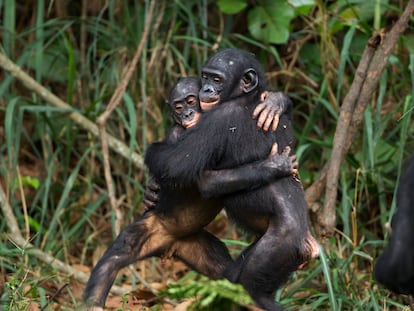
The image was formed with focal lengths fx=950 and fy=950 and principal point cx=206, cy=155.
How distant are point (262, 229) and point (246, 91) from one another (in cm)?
85

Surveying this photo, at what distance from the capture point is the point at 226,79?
5738mm

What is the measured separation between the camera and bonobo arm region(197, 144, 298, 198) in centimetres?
552

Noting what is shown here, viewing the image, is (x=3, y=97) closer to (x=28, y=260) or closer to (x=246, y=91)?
(x=28, y=260)

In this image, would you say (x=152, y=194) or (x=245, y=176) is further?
(x=152, y=194)

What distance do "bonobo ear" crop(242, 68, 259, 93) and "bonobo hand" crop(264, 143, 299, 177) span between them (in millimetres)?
409

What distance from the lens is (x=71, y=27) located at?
29.1ft

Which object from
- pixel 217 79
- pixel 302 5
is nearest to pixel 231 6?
pixel 302 5

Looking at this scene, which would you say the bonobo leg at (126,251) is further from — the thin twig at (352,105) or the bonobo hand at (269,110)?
the thin twig at (352,105)

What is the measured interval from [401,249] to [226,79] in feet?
Answer: 6.40

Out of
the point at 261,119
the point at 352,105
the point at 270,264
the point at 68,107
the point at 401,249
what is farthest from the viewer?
the point at 68,107

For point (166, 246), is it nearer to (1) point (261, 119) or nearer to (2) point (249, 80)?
(1) point (261, 119)

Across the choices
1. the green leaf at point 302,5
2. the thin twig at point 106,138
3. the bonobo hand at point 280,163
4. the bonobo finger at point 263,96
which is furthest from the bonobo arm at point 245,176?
the green leaf at point 302,5

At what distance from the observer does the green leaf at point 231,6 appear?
8039mm

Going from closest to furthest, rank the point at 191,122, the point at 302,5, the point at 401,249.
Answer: the point at 401,249
the point at 191,122
the point at 302,5
